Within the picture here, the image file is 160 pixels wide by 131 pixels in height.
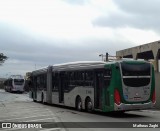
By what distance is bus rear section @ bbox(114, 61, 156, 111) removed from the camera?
Answer: 2112cm

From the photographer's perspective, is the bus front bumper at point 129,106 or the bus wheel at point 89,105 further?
the bus wheel at point 89,105

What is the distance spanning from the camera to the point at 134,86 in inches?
850

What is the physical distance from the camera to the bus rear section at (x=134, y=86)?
21.1 meters

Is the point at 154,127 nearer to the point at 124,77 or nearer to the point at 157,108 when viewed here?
the point at 124,77

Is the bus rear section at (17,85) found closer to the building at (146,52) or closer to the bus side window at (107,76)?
the building at (146,52)

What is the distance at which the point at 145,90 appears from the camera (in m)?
21.9

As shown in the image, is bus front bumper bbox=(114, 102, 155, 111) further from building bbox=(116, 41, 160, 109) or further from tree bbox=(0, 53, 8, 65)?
tree bbox=(0, 53, 8, 65)

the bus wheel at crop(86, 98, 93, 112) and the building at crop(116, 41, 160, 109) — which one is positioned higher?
the building at crop(116, 41, 160, 109)

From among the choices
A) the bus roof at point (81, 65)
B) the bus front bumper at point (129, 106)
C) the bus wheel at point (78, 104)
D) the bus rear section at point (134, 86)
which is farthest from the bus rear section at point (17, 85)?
the bus front bumper at point (129, 106)

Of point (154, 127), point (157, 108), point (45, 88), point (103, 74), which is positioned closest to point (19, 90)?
point (45, 88)

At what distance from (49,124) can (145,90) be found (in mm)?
6566

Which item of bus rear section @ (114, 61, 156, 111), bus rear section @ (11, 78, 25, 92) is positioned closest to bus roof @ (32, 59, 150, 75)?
bus rear section @ (114, 61, 156, 111)

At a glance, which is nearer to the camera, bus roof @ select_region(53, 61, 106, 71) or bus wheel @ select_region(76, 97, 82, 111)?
bus roof @ select_region(53, 61, 106, 71)

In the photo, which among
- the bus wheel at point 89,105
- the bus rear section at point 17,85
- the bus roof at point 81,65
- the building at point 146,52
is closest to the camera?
the bus roof at point 81,65
